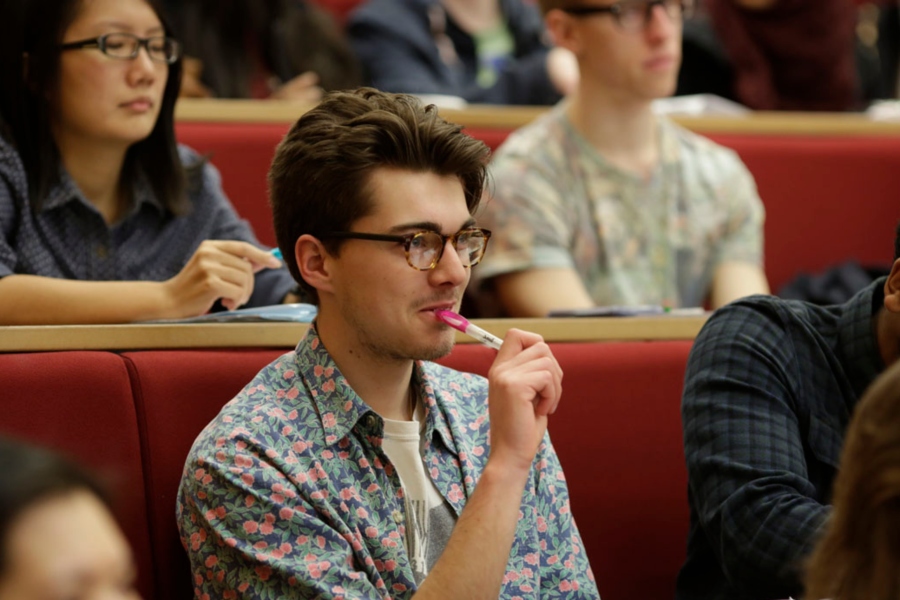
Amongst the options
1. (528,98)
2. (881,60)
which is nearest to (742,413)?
(528,98)

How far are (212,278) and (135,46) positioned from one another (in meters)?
0.39

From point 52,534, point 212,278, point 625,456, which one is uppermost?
point 52,534

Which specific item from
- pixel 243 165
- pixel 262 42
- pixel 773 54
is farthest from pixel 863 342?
pixel 262 42

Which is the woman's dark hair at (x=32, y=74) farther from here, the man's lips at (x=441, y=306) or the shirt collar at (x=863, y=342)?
the shirt collar at (x=863, y=342)

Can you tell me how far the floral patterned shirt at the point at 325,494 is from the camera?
103 cm

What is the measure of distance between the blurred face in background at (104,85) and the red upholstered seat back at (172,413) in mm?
426

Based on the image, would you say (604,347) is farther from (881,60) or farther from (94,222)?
(881,60)

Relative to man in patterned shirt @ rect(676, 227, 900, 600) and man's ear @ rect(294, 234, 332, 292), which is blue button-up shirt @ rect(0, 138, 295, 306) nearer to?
man's ear @ rect(294, 234, 332, 292)

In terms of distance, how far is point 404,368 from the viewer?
116cm

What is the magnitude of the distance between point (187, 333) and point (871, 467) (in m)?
0.73

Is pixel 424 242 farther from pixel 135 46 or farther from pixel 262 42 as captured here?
pixel 262 42

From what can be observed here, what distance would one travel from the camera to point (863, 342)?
49.3 inches

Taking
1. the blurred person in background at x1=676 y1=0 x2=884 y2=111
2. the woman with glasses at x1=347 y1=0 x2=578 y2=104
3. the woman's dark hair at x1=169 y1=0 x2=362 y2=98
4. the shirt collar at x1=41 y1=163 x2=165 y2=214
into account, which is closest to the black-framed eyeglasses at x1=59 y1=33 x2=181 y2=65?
the shirt collar at x1=41 y1=163 x2=165 y2=214

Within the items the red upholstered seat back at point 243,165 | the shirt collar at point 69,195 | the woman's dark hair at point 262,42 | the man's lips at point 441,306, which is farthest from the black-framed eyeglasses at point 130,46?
the woman's dark hair at point 262,42
